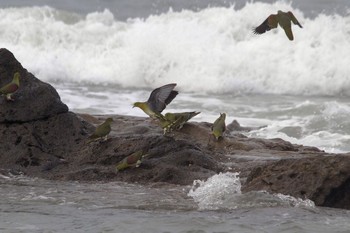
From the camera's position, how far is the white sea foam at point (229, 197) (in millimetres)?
6168

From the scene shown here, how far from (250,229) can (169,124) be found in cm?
223

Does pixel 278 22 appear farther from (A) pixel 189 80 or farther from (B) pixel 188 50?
(B) pixel 188 50

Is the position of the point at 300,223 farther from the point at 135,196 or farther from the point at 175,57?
the point at 175,57

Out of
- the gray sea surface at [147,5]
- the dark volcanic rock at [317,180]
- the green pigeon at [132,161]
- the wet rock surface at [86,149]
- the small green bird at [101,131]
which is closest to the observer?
the dark volcanic rock at [317,180]

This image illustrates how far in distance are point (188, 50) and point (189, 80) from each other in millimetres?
1890

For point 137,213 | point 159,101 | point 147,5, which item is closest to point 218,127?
point 159,101

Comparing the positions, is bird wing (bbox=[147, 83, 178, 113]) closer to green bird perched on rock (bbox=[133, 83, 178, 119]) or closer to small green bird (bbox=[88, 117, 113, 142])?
green bird perched on rock (bbox=[133, 83, 178, 119])

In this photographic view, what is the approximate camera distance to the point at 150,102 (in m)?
7.82

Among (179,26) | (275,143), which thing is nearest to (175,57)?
(179,26)

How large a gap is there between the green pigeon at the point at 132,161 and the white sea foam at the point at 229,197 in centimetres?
54

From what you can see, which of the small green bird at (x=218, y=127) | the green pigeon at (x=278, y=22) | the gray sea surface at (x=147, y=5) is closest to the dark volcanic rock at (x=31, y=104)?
the small green bird at (x=218, y=127)

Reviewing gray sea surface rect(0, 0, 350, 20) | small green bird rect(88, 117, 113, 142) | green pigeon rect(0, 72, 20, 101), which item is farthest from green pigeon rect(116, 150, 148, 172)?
gray sea surface rect(0, 0, 350, 20)

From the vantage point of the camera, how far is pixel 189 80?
1830 cm

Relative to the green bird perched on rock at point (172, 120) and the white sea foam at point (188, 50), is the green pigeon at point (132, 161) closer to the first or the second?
the green bird perched on rock at point (172, 120)
